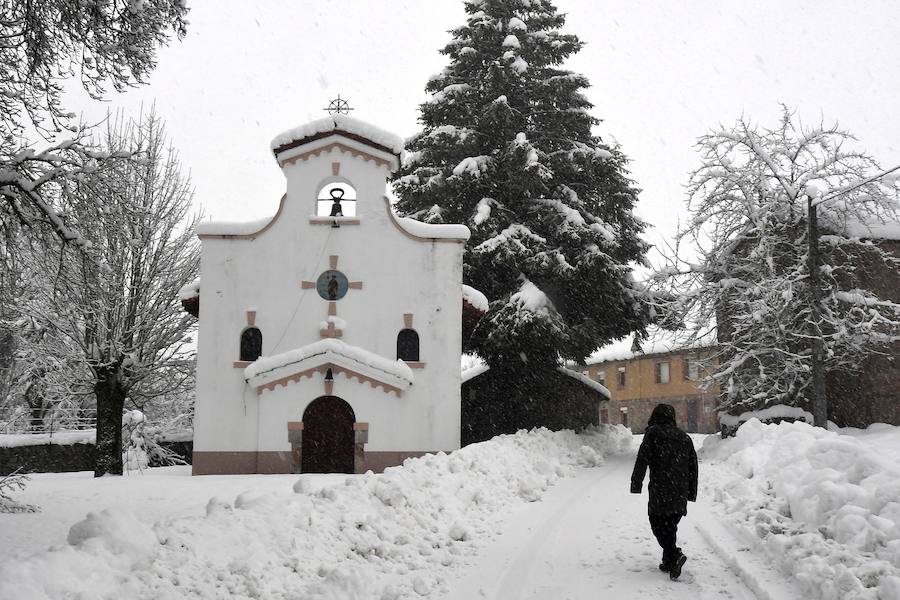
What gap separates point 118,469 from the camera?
69.1ft

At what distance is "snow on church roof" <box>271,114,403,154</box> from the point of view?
20.1 m

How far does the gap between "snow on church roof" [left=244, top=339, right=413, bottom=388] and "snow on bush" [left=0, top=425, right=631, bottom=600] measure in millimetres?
→ 6918

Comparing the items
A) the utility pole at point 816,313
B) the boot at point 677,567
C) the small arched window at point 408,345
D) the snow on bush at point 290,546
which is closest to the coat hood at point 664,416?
the boot at point 677,567

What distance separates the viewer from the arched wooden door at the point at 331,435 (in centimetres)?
1886

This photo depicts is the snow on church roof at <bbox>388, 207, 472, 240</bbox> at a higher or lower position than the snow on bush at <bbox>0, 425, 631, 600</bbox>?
higher

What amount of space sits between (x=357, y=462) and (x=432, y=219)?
9279 mm

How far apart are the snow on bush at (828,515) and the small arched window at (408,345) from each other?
9174 mm

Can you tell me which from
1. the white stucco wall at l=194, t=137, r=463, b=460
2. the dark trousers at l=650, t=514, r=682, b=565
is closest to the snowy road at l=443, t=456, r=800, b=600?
the dark trousers at l=650, t=514, r=682, b=565

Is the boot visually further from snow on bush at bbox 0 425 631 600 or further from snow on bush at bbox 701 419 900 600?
snow on bush at bbox 0 425 631 600

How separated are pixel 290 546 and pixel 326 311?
40.9ft

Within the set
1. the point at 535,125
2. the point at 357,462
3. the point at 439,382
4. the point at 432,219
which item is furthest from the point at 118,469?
the point at 535,125

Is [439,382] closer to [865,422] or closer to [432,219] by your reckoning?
[432,219]

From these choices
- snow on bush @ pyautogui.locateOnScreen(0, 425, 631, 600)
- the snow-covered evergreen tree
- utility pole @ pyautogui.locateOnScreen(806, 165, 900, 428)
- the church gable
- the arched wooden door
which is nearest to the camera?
snow on bush @ pyautogui.locateOnScreen(0, 425, 631, 600)

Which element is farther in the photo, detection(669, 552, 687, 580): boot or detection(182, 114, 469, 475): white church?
detection(182, 114, 469, 475): white church
